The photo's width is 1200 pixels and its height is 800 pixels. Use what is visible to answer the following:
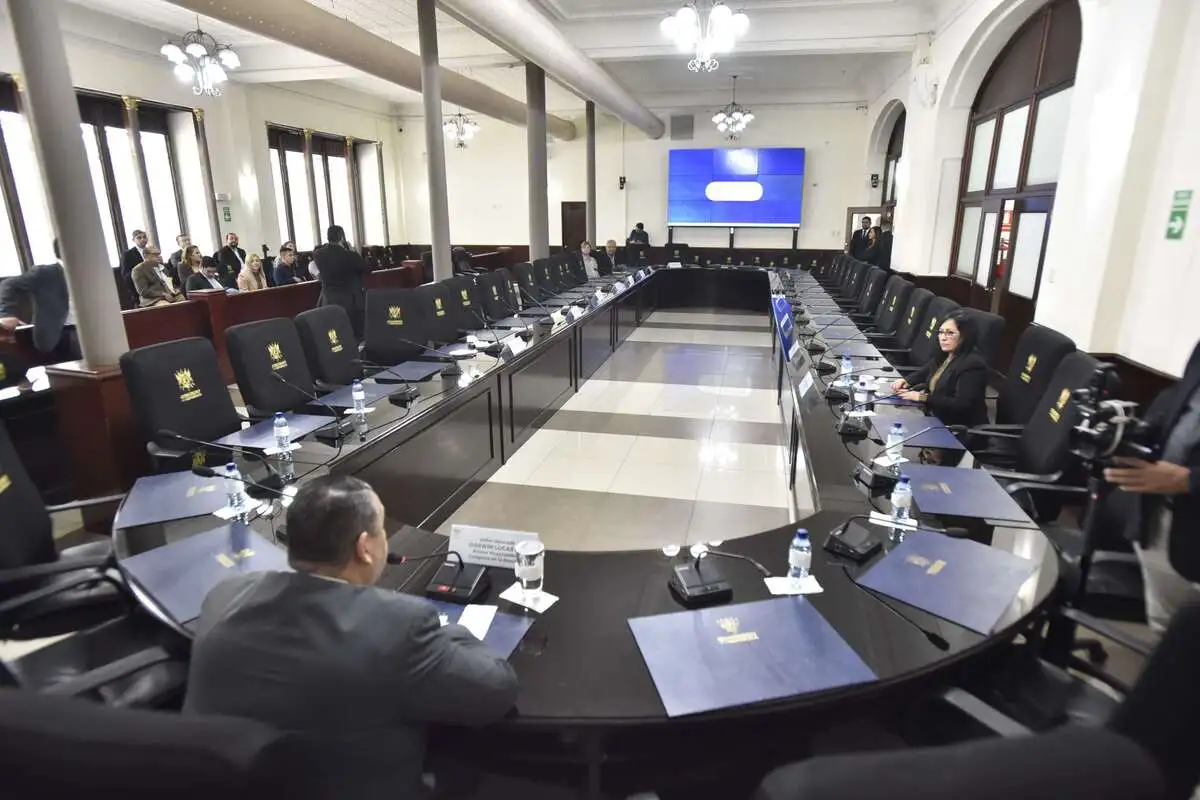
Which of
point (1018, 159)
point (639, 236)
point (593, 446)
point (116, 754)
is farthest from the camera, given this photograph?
point (639, 236)

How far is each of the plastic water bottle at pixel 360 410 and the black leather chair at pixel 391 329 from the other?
1.01m

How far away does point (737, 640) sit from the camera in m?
1.35

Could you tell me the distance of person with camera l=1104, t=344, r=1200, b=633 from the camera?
65.9 inches

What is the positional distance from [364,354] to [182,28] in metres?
6.95

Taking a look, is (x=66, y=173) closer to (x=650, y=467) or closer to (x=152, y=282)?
(x=152, y=282)

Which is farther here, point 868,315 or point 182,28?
point 182,28

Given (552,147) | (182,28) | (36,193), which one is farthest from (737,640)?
(552,147)

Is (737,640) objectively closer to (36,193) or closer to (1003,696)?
(1003,696)

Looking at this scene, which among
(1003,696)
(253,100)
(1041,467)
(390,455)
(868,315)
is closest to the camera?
(1003,696)

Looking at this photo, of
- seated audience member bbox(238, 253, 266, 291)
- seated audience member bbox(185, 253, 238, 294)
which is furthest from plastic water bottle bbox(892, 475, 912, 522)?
seated audience member bbox(238, 253, 266, 291)

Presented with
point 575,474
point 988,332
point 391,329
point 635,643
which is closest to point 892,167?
point 988,332

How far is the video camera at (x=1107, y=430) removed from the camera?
1519mm

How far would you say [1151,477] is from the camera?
1674 mm

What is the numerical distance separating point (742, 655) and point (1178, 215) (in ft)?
10.9
